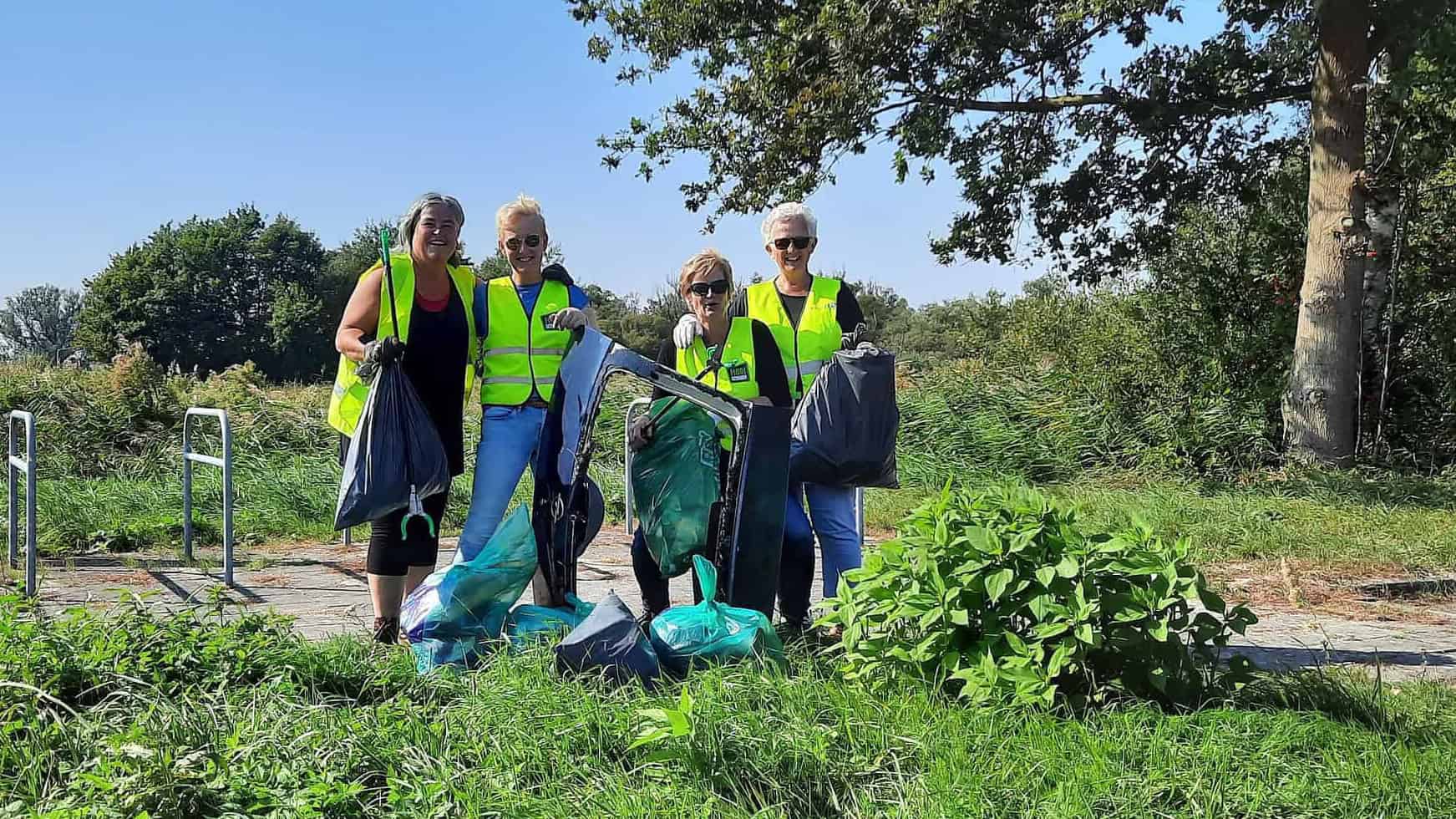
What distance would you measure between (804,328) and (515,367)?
3.79 feet

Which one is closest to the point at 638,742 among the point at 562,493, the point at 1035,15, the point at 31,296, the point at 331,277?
the point at 562,493

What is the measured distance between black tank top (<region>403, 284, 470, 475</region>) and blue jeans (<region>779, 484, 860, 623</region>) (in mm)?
1286

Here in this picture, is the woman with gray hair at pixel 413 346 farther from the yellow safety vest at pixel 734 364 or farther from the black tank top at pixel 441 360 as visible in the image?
the yellow safety vest at pixel 734 364

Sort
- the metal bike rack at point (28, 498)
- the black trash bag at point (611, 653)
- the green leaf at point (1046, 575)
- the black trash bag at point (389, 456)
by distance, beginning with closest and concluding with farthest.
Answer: the green leaf at point (1046, 575), the black trash bag at point (611, 653), the black trash bag at point (389, 456), the metal bike rack at point (28, 498)

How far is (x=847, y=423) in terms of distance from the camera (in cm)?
446

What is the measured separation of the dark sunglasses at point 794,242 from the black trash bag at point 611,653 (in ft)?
5.99

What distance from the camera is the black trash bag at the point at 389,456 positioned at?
411 cm

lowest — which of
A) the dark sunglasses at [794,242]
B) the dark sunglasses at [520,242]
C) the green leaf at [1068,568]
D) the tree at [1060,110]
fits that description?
the green leaf at [1068,568]

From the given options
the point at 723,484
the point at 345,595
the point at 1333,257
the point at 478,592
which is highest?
the point at 1333,257

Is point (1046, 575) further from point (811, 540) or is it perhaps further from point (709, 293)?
point (709, 293)

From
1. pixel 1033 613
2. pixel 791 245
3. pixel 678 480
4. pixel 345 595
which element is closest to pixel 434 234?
pixel 678 480

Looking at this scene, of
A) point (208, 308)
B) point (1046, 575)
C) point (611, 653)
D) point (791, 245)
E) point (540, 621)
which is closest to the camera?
point (1046, 575)

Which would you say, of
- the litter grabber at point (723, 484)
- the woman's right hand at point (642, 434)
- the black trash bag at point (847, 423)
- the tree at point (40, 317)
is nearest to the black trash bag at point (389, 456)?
the litter grabber at point (723, 484)

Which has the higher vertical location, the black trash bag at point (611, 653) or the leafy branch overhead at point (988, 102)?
the leafy branch overhead at point (988, 102)
